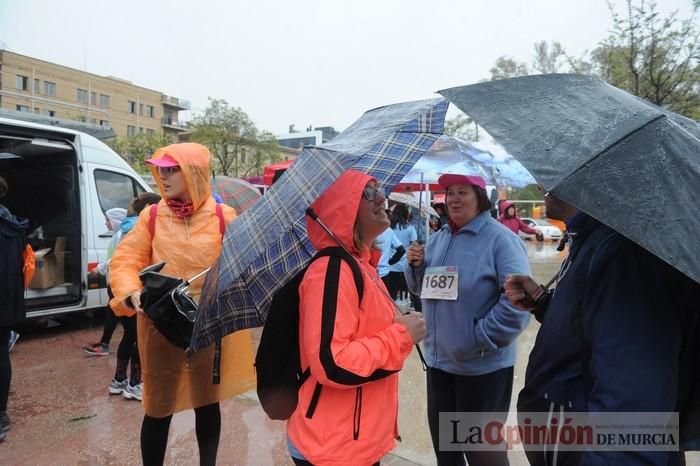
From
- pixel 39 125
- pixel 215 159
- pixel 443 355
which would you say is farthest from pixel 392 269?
pixel 215 159

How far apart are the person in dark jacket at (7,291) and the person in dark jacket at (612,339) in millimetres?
3824

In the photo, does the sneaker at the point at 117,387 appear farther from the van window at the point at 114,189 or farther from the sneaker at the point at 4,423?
the van window at the point at 114,189

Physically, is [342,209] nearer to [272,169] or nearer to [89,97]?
[272,169]

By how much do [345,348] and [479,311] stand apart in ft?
3.70

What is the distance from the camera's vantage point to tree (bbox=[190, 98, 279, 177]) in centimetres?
3023

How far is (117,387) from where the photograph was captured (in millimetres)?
4324

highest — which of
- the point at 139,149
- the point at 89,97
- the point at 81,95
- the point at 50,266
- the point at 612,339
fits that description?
the point at 81,95

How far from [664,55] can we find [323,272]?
29.9 ft

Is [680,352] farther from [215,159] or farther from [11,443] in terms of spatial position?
[215,159]

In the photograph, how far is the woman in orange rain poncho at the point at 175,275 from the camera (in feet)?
8.05

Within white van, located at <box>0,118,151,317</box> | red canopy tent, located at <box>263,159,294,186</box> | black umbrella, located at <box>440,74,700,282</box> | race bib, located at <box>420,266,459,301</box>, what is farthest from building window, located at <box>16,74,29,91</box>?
black umbrella, located at <box>440,74,700,282</box>

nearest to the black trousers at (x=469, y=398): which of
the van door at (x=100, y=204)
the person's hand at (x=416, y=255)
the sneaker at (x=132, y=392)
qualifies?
the person's hand at (x=416, y=255)

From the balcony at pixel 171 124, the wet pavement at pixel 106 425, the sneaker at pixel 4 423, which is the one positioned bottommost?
the wet pavement at pixel 106 425

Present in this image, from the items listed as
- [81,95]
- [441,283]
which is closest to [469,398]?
[441,283]
